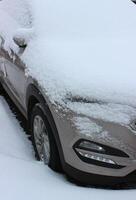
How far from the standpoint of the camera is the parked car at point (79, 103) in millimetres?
2965

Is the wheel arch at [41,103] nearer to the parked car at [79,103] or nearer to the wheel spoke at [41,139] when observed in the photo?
A: the parked car at [79,103]

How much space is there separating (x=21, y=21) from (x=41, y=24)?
46 cm

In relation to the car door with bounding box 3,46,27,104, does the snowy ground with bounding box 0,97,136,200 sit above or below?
below

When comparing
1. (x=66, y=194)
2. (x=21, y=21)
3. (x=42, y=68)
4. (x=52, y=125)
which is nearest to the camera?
(x=66, y=194)

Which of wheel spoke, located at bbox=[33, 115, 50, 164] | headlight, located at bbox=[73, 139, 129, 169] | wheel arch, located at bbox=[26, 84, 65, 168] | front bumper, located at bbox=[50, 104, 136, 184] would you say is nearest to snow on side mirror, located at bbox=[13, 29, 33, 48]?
wheel arch, located at bbox=[26, 84, 65, 168]

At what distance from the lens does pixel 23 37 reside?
4.01 m

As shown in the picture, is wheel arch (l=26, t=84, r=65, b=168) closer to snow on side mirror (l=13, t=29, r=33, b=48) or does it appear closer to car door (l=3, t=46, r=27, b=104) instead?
car door (l=3, t=46, r=27, b=104)

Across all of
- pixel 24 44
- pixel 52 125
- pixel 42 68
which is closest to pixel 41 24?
pixel 24 44

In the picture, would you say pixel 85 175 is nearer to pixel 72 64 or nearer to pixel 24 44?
pixel 72 64

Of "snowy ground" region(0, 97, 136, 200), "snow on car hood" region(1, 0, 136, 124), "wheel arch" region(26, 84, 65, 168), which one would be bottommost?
"snowy ground" region(0, 97, 136, 200)

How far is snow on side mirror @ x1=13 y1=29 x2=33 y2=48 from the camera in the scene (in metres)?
3.99

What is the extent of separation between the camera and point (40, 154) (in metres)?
3.72

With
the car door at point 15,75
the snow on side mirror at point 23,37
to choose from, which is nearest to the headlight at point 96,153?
the car door at point 15,75

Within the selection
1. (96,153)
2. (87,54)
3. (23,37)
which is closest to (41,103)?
(87,54)
